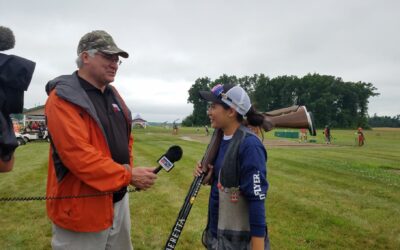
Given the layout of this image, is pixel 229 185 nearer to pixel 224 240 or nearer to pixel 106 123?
pixel 224 240

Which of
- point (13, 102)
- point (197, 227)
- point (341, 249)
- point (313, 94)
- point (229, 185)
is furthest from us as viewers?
point (313, 94)

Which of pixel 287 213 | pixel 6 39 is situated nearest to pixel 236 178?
pixel 6 39

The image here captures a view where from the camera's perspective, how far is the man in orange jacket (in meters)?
2.84

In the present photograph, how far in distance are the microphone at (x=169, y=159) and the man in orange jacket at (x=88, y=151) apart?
230 mm

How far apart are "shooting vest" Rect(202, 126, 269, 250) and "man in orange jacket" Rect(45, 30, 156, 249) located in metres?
0.75

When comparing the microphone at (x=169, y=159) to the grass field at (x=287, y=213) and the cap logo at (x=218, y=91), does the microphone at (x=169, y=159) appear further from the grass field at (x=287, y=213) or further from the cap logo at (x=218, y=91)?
the grass field at (x=287, y=213)

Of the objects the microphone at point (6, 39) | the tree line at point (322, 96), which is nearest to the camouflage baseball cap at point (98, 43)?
the microphone at point (6, 39)

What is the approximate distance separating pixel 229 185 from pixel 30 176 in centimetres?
1141

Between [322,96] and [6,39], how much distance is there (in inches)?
4777

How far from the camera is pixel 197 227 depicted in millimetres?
6941

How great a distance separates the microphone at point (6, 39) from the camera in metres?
2.42

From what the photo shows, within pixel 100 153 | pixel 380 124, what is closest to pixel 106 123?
pixel 100 153

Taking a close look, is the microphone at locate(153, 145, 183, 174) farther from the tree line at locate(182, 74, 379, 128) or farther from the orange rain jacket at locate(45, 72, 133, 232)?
the tree line at locate(182, 74, 379, 128)

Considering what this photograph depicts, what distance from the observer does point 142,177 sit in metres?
3.20
